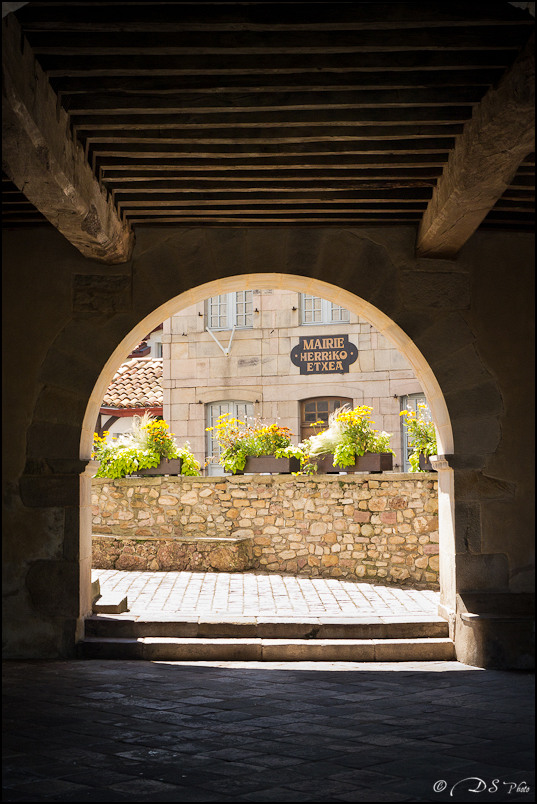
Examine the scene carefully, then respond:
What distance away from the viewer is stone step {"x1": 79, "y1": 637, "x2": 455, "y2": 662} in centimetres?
559

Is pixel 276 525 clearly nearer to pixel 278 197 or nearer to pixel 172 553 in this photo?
pixel 172 553

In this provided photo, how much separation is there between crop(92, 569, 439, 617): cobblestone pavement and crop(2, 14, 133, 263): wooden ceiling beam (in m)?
3.27

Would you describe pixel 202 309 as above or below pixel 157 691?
above

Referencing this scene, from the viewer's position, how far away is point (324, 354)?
48.7ft

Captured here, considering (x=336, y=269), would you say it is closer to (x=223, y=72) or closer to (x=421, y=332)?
(x=421, y=332)

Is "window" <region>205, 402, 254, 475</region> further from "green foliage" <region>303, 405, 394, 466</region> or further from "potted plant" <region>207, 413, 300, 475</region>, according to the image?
"green foliage" <region>303, 405, 394, 466</region>

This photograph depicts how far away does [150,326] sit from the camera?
6.08 meters

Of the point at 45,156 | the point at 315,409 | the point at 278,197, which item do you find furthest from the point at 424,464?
the point at 45,156

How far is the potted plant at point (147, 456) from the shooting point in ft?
34.2

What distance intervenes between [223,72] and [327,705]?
3.13m

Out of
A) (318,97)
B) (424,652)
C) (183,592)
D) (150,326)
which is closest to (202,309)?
(183,592)

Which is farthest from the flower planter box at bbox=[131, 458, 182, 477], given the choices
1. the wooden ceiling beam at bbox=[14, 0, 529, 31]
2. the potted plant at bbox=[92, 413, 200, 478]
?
the wooden ceiling beam at bbox=[14, 0, 529, 31]

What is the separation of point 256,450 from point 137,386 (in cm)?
683

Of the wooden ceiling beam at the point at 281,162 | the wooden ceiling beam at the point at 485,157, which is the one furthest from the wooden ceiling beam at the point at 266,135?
the wooden ceiling beam at the point at 281,162
